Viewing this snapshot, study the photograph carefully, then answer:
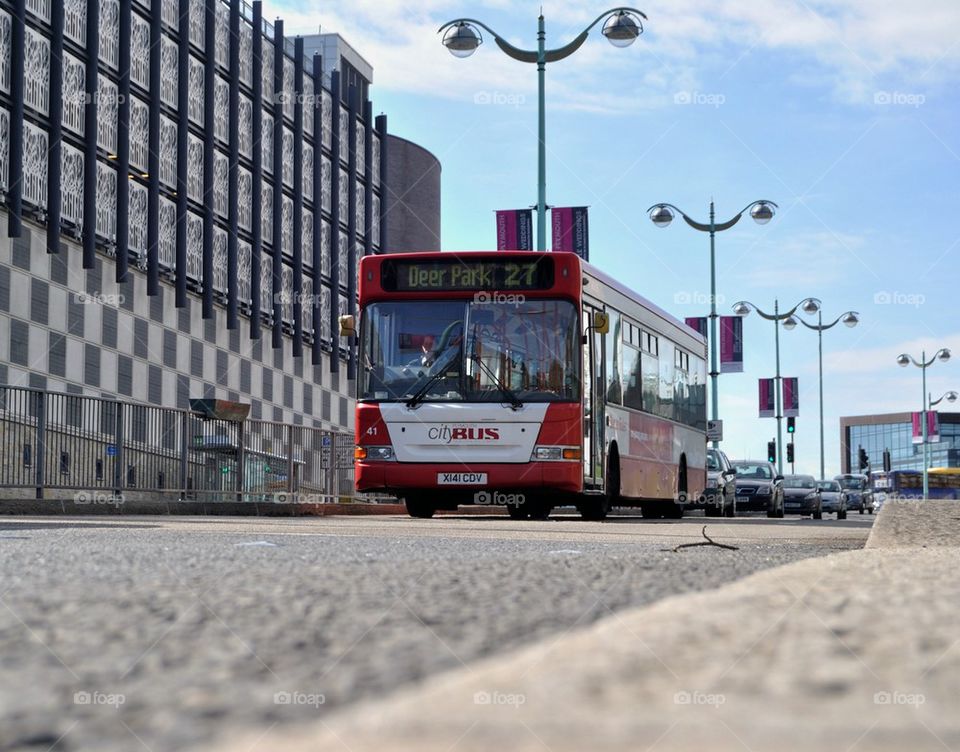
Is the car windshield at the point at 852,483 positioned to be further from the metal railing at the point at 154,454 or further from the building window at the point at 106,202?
the metal railing at the point at 154,454

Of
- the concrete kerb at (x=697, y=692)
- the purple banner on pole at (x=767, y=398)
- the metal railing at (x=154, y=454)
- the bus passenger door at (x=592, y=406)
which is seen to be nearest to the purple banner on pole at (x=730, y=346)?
the purple banner on pole at (x=767, y=398)

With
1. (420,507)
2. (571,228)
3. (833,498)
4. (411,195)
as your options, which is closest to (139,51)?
(571,228)

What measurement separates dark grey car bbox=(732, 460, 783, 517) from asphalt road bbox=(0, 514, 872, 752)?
32048 mm

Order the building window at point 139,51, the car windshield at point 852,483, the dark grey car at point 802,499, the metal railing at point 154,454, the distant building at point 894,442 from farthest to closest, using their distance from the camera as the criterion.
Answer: the distant building at point 894,442 → the car windshield at point 852,483 → the building window at point 139,51 → the dark grey car at point 802,499 → the metal railing at point 154,454

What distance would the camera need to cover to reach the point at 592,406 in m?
19.0

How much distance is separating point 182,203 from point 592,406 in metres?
33.2

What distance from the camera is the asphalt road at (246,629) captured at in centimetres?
193

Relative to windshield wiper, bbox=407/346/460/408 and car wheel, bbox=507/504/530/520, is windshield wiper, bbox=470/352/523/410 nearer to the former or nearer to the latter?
windshield wiper, bbox=407/346/460/408

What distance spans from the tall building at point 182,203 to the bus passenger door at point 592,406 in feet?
80.5

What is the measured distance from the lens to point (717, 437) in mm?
45438

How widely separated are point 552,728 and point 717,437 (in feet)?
146

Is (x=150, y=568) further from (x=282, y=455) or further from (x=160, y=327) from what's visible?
(x=160, y=327)

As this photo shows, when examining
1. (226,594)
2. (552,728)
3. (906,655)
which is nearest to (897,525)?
(226,594)

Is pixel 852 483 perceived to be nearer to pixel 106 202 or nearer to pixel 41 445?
pixel 106 202
